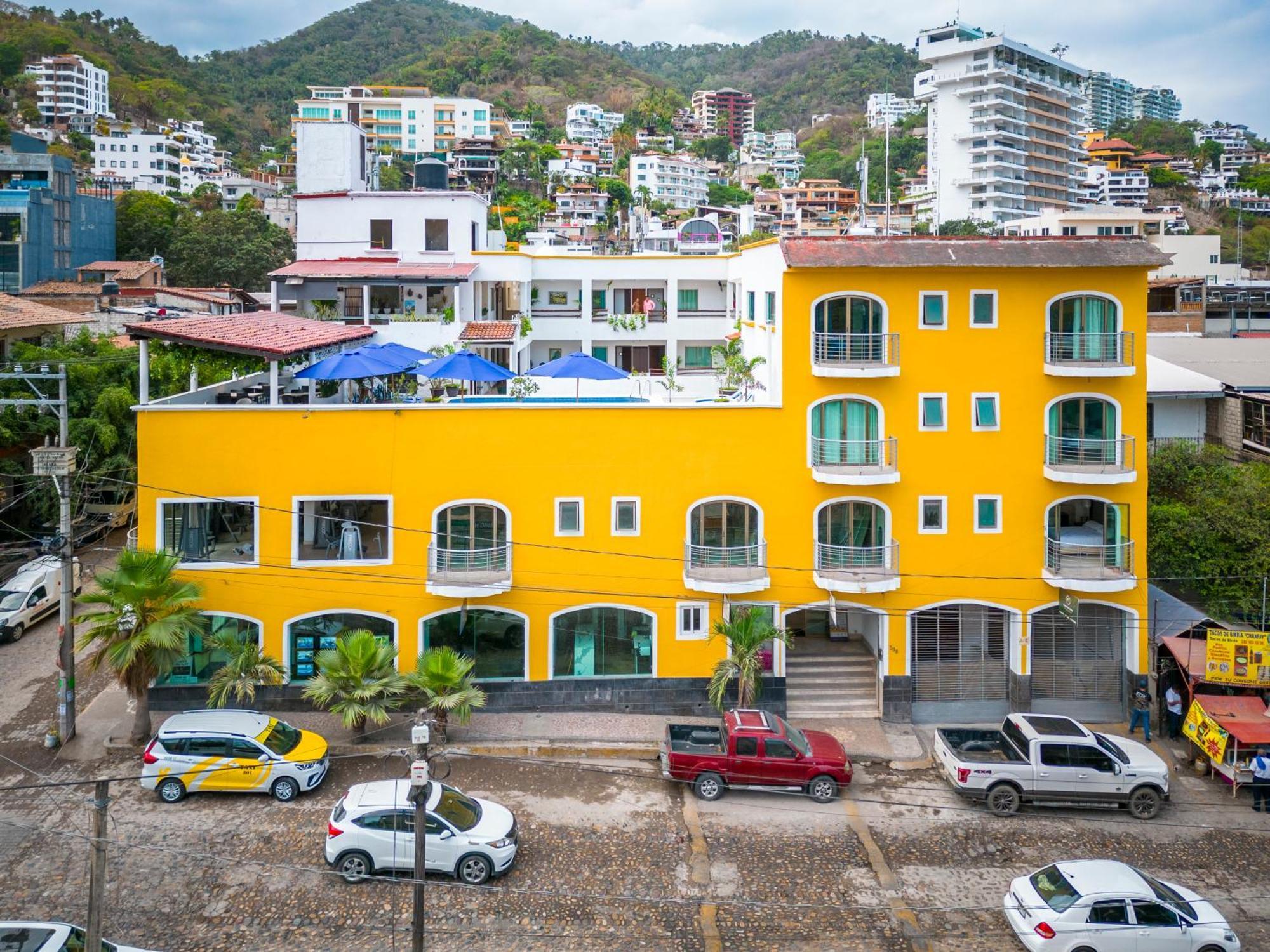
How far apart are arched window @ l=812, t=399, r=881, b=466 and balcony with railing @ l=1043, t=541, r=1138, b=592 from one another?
4373mm

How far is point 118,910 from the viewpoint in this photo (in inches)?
615

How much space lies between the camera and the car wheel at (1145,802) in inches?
758

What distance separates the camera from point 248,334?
23328 mm

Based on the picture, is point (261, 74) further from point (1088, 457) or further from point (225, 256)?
point (1088, 457)

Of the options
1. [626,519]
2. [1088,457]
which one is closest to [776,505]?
[626,519]

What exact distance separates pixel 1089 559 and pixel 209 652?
61.8 feet

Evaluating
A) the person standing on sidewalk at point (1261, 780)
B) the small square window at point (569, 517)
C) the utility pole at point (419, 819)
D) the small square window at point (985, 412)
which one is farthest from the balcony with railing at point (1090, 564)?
the utility pole at point (419, 819)

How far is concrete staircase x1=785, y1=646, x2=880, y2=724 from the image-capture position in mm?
23359

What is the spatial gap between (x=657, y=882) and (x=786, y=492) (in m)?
9.23

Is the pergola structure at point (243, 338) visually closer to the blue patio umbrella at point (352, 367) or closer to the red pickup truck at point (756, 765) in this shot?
the blue patio umbrella at point (352, 367)

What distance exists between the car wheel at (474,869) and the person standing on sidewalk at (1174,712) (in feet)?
47.7

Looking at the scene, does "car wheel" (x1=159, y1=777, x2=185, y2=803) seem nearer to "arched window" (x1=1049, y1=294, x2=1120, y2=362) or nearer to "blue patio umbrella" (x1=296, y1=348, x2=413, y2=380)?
"blue patio umbrella" (x1=296, y1=348, x2=413, y2=380)

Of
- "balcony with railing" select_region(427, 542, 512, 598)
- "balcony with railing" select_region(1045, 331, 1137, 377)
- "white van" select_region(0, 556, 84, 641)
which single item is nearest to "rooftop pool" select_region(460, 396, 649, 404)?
"balcony with railing" select_region(427, 542, 512, 598)

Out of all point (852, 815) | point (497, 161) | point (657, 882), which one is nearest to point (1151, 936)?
point (852, 815)
